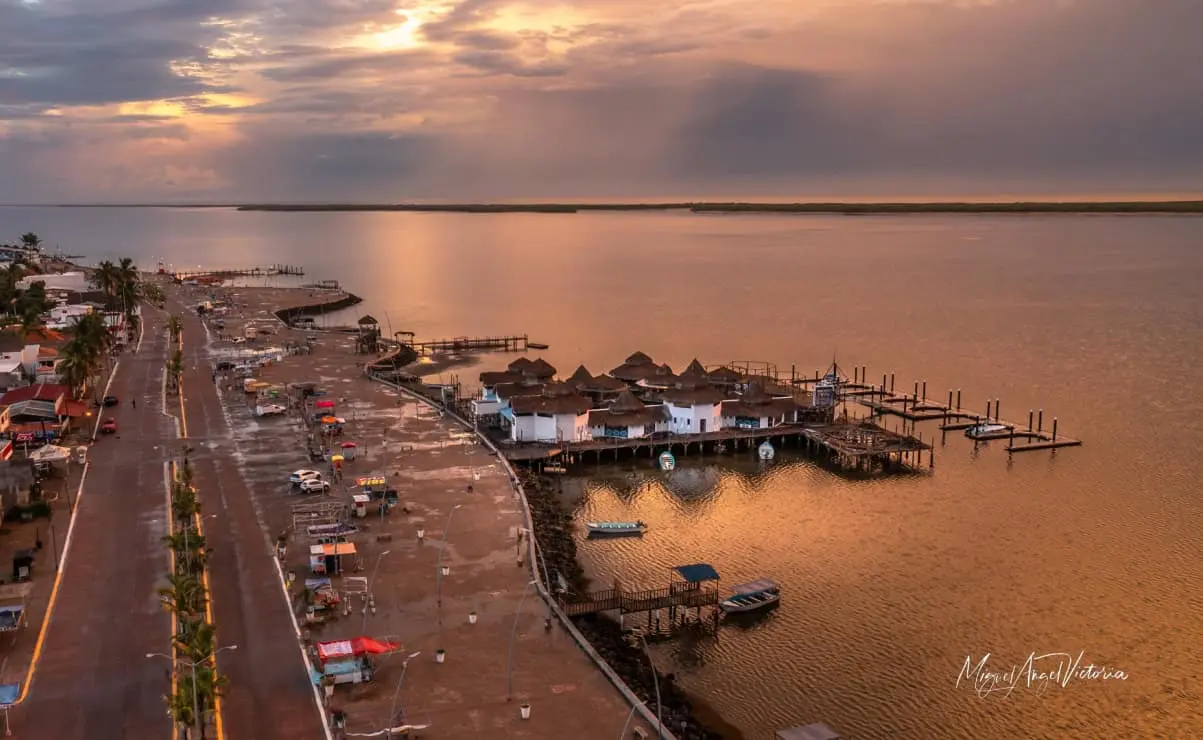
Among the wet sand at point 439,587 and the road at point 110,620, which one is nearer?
the road at point 110,620

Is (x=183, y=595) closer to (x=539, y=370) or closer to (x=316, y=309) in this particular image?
(x=539, y=370)

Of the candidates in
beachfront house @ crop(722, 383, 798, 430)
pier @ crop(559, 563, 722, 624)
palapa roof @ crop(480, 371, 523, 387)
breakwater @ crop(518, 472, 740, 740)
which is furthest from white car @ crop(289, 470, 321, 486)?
beachfront house @ crop(722, 383, 798, 430)

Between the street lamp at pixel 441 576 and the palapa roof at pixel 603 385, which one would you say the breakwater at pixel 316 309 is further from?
the street lamp at pixel 441 576

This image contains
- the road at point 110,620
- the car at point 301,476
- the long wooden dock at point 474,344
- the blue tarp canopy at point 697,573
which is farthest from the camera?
the long wooden dock at point 474,344

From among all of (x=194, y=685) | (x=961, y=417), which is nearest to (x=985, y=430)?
(x=961, y=417)

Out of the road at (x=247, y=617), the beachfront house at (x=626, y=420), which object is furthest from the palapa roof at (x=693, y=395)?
the road at (x=247, y=617)

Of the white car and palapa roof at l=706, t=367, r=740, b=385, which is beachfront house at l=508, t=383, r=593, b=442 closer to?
palapa roof at l=706, t=367, r=740, b=385
